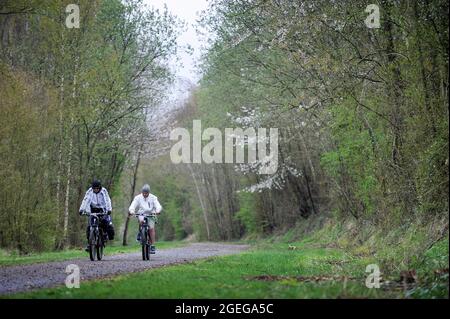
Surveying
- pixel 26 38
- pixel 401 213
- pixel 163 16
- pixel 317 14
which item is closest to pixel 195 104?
pixel 163 16

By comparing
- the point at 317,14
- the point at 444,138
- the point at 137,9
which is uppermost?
the point at 137,9

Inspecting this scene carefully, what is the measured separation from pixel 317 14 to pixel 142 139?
62.3 ft

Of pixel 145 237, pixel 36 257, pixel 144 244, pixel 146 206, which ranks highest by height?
pixel 146 206

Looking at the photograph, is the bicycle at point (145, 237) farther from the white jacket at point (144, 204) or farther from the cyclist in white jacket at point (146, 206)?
the white jacket at point (144, 204)

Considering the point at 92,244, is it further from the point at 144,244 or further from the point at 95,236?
the point at 144,244

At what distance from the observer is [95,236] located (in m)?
15.6

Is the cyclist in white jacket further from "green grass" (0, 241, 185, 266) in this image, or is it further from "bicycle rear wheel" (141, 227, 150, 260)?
"green grass" (0, 241, 185, 266)

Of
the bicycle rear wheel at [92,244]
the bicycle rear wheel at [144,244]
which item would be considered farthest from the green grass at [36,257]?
the bicycle rear wheel at [144,244]

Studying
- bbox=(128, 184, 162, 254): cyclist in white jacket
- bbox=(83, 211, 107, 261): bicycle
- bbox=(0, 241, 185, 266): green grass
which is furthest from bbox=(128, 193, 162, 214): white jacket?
bbox=(0, 241, 185, 266): green grass

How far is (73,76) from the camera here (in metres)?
26.9

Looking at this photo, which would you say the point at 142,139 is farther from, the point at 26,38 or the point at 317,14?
the point at 317,14

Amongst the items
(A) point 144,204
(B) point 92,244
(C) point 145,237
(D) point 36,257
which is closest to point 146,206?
(A) point 144,204

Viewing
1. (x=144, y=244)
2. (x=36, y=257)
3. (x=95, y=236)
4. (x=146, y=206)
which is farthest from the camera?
(x=36, y=257)

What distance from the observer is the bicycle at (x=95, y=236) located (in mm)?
15375
